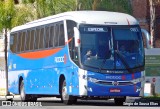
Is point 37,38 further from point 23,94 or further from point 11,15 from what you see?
point 11,15

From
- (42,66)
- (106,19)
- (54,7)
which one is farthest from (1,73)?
(106,19)

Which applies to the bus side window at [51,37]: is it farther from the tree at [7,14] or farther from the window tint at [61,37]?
the tree at [7,14]

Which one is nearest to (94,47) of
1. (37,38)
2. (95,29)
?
(95,29)

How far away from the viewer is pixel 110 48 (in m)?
24.7

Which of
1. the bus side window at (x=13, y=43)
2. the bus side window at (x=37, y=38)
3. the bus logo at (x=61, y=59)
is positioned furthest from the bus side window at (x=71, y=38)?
the bus side window at (x=13, y=43)

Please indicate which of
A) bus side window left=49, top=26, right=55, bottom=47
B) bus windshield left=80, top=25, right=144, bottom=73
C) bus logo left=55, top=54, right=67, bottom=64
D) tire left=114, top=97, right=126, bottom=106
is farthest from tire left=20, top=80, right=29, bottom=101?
bus windshield left=80, top=25, right=144, bottom=73

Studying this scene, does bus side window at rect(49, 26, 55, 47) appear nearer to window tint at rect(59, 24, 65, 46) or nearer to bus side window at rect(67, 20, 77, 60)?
window tint at rect(59, 24, 65, 46)

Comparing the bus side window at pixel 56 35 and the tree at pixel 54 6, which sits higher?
the tree at pixel 54 6

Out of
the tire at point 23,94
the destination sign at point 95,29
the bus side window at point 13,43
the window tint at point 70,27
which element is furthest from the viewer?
the bus side window at point 13,43

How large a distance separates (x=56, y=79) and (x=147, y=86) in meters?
12.0

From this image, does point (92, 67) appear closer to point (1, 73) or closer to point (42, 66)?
point (42, 66)

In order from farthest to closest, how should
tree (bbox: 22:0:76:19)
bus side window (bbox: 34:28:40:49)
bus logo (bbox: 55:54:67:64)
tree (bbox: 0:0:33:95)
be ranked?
1. tree (bbox: 0:0:33:95)
2. tree (bbox: 22:0:76:19)
3. bus side window (bbox: 34:28:40:49)
4. bus logo (bbox: 55:54:67:64)

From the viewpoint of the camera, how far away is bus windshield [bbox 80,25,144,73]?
2455 cm

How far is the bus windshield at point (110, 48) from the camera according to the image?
24.5 meters
